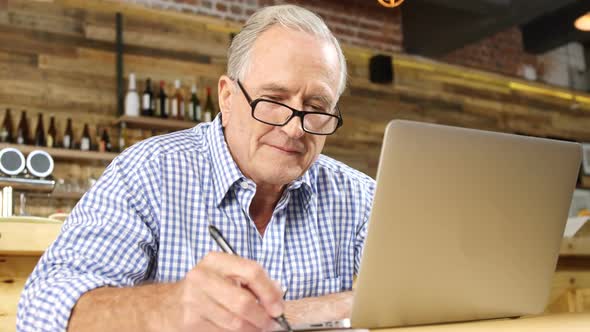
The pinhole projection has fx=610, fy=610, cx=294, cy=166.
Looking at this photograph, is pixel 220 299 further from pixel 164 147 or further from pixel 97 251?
pixel 164 147

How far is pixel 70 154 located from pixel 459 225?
3209 mm

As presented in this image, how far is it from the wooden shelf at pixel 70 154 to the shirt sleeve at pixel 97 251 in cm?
256

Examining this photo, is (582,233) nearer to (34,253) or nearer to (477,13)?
(34,253)

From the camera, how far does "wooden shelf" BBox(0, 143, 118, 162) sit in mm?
3461

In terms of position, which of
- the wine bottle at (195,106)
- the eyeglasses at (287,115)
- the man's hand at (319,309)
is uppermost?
the wine bottle at (195,106)

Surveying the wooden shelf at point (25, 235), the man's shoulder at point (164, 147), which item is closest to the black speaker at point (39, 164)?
the wooden shelf at point (25, 235)

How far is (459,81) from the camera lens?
5.55 metres

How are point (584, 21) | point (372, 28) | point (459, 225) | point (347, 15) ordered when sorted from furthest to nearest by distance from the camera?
1. point (372, 28)
2. point (347, 15)
3. point (584, 21)
4. point (459, 225)

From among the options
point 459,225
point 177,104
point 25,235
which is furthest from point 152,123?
point 459,225

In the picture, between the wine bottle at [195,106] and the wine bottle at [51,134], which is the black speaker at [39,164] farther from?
the wine bottle at [195,106]

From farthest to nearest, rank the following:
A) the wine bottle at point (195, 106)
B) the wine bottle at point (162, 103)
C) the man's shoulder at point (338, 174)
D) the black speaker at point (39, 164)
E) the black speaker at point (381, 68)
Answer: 1. the black speaker at point (381, 68)
2. the wine bottle at point (195, 106)
3. the wine bottle at point (162, 103)
4. the black speaker at point (39, 164)
5. the man's shoulder at point (338, 174)

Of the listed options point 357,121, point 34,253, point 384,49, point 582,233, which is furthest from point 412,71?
point 34,253

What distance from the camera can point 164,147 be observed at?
1.30 m

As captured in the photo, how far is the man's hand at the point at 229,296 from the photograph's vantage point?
64 centimetres
